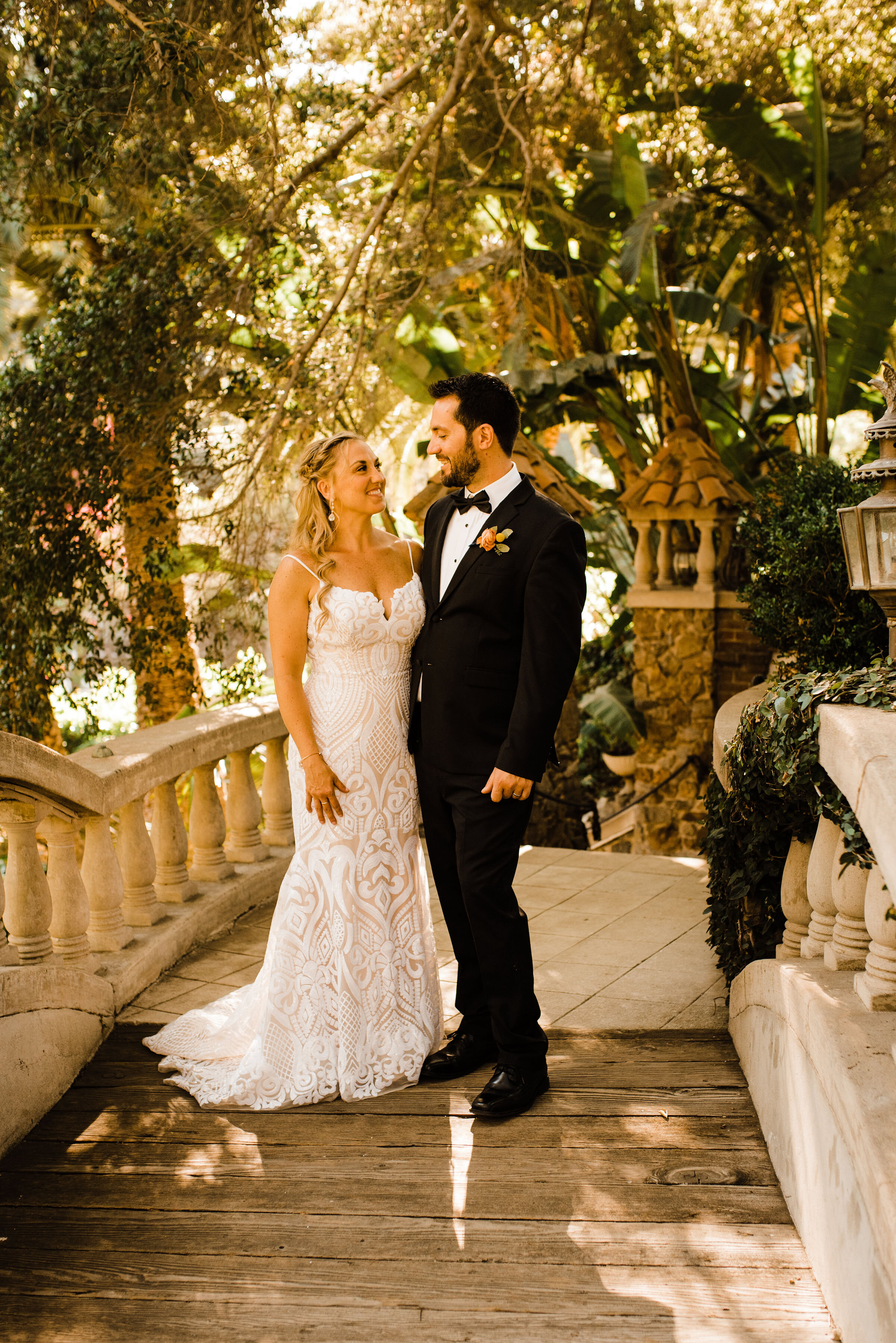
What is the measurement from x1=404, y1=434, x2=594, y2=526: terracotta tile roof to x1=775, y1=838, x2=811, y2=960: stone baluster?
4.23 meters

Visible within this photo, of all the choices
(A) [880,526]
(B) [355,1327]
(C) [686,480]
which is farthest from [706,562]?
(B) [355,1327]

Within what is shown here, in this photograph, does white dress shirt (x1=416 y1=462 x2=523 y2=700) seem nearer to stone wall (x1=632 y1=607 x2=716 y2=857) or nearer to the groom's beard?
the groom's beard

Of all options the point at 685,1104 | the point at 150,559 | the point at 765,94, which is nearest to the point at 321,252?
the point at 150,559

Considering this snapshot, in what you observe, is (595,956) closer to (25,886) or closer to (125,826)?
(125,826)

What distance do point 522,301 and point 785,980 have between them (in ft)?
20.9

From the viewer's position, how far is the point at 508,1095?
10.6 ft

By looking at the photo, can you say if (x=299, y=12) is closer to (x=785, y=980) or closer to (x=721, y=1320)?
(x=785, y=980)

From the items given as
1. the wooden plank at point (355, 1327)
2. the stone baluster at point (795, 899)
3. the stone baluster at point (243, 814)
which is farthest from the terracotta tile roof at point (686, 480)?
the wooden plank at point (355, 1327)

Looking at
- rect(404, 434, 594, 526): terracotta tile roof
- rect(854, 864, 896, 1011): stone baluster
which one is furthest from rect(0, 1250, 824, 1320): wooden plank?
rect(404, 434, 594, 526): terracotta tile roof

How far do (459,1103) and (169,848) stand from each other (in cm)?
179

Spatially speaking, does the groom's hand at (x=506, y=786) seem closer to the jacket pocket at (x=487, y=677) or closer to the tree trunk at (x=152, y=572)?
the jacket pocket at (x=487, y=677)

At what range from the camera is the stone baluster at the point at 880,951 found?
7.62ft

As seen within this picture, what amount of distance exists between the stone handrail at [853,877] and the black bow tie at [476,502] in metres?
1.19

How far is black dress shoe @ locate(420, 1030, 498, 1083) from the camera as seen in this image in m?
3.50
